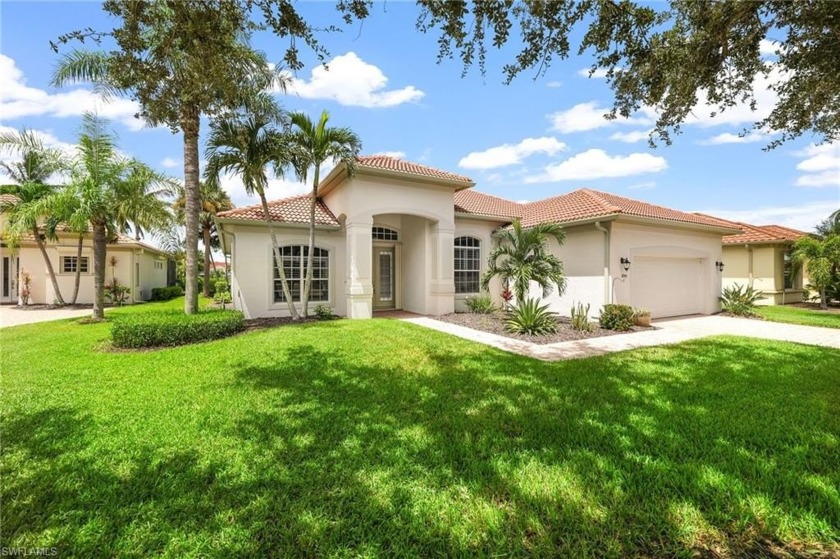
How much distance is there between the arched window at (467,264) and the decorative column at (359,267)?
182 inches

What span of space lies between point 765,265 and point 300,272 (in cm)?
2463

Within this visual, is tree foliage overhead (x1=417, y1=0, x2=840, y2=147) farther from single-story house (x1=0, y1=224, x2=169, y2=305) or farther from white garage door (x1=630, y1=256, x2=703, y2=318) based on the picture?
single-story house (x1=0, y1=224, x2=169, y2=305)

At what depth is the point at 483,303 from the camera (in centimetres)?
1491

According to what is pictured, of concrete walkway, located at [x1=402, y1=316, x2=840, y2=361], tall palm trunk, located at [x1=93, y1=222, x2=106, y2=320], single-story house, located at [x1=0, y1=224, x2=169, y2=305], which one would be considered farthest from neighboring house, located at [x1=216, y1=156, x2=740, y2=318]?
single-story house, located at [x1=0, y1=224, x2=169, y2=305]

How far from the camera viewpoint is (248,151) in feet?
36.6

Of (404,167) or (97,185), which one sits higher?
(404,167)

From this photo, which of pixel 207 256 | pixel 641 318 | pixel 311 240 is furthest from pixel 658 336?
pixel 207 256

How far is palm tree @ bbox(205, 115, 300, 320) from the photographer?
10.8 meters

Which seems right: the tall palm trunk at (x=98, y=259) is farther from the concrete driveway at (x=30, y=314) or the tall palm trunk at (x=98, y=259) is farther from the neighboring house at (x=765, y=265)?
the neighboring house at (x=765, y=265)

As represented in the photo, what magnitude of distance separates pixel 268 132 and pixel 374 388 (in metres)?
9.31

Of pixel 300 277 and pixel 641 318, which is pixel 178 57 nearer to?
pixel 300 277

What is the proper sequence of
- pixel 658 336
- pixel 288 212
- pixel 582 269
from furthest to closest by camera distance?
1. pixel 288 212
2. pixel 582 269
3. pixel 658 336

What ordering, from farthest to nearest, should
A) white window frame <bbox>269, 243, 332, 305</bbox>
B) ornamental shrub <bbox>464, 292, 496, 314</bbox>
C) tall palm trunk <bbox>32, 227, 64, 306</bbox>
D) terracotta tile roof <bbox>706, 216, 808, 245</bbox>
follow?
terracotta tile roof <bbox>706, 216, 808, 245</bbox>
tall palm trunk <bbox>32, 227, 64, 306</bbox>
ornamental shrub <bbox>464, 292, 496, 314</bbox>
white window frame <bbox>269, 243, 332, 305</bbox>

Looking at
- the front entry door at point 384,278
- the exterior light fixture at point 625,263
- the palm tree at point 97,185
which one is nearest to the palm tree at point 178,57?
the palm tree at point 97,185
